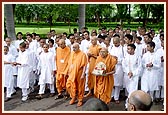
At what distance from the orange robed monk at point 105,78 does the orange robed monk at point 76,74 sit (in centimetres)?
35

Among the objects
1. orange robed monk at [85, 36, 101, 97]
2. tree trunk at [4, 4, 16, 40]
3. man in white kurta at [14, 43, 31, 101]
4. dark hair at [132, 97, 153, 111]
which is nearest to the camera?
dark hair at [132, 97, 153, 111]

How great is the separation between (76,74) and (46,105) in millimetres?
989

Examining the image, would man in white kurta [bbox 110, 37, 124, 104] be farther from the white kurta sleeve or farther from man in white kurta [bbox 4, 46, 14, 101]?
man in white kurta [bbox 4, 46, 14, 101]

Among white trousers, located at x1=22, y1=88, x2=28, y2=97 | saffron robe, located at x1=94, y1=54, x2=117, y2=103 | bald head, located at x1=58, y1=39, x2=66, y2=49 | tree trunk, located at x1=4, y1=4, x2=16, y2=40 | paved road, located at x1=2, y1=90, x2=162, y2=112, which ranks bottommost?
paved road, located at x1=2, y1=90, x2=162, y2=112

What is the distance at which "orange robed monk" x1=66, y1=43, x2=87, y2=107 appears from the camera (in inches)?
258

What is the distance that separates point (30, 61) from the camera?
7652mm

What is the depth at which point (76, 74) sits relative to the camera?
6.56m

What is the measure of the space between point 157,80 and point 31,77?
10.3ft

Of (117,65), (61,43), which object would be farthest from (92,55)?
(61,43)

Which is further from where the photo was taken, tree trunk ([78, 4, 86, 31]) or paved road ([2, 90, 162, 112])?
tree trunk ([78, 4, 86, 31])

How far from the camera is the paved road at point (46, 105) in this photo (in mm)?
6512

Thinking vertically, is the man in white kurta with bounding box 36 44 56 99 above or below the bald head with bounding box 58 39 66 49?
below

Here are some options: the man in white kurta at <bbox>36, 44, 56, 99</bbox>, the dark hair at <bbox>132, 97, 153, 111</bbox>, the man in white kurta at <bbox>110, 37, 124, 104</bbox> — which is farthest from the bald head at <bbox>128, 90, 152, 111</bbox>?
the man in white kurta at <bbox>36, 44, 56, 99</bbox>

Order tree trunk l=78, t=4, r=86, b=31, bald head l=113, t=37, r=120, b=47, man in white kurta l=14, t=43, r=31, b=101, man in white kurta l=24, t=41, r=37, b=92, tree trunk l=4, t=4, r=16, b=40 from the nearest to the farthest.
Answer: bald head l=113, t=37, r=120, b=47 < man in white kurta l=14, t=43, r=31, b=101 < man in white kurta l=24, t=41, r=37, b=92 < tree trunk l=4, t=4, r=16, b=40 < tree trunk l=78, t=4, r=86, b=31
